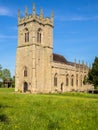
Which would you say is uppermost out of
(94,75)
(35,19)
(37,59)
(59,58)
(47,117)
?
(35,19)

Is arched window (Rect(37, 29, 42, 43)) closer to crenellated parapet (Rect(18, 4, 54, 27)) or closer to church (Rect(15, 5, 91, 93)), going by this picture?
church (Rect(15, 5, 91, 93))

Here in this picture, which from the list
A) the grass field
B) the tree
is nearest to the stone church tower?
the tree

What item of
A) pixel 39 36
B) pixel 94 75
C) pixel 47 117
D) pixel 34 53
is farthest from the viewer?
pixel 39 36

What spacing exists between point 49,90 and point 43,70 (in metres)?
5.61

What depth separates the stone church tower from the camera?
2277 inches

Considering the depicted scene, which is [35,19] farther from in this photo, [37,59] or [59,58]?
[59,58]

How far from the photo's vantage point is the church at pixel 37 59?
57969 millimetres

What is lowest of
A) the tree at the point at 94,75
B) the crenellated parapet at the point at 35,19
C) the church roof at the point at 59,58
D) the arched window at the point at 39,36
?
the tree at the point at 94,75

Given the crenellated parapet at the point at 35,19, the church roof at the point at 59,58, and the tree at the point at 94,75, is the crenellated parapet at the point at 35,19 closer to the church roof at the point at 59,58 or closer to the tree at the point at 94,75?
the church roof at the point at 59,58

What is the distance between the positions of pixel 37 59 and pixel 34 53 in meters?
2.04

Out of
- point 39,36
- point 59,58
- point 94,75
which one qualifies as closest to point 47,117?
point 94,75

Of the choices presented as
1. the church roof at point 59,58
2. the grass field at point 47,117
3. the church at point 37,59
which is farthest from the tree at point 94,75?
the grass field at point 47,117

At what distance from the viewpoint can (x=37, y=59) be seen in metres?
58.7

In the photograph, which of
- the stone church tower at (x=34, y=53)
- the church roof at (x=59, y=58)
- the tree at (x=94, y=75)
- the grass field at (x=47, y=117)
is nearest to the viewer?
the grass field at (x=47, y=117)
